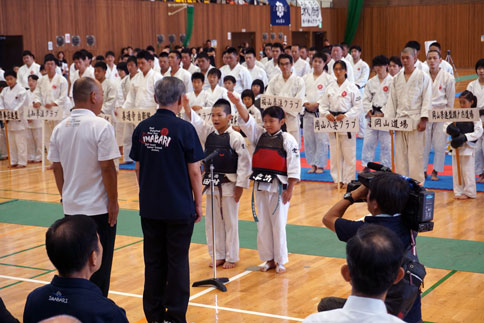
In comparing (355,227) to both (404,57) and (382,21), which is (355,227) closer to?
(404,57)

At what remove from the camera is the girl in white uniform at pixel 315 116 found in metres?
10.4

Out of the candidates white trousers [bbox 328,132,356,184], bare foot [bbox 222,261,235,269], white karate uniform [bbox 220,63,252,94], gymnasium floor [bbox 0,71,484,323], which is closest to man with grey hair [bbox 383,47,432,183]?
gymnasium floor [bbox 0,71,484,323]

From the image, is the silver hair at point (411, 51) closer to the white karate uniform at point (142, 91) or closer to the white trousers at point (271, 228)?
the white trousers at point (271, 228)

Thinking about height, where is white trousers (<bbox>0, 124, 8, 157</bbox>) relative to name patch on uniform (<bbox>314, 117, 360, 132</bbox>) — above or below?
below

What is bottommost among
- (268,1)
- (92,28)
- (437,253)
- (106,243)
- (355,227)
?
(437,253)

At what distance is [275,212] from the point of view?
19.4 ft

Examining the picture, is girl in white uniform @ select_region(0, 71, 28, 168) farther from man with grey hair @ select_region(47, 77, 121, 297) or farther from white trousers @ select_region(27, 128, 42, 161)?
man with grey hair @ select_region(47, 77, 121, 297)

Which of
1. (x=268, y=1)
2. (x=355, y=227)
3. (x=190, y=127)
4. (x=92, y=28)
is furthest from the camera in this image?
(x=268, y=1)

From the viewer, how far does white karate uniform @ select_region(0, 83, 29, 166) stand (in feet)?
37.9

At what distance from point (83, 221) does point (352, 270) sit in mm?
1138

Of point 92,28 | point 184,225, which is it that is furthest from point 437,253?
point 92,28

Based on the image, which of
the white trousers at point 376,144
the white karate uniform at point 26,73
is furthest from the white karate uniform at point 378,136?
the white karate uniform at point 26,73

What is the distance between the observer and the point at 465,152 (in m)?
8.27

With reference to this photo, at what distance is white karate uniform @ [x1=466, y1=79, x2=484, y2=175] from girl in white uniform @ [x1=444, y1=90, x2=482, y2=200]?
0.52 metres
